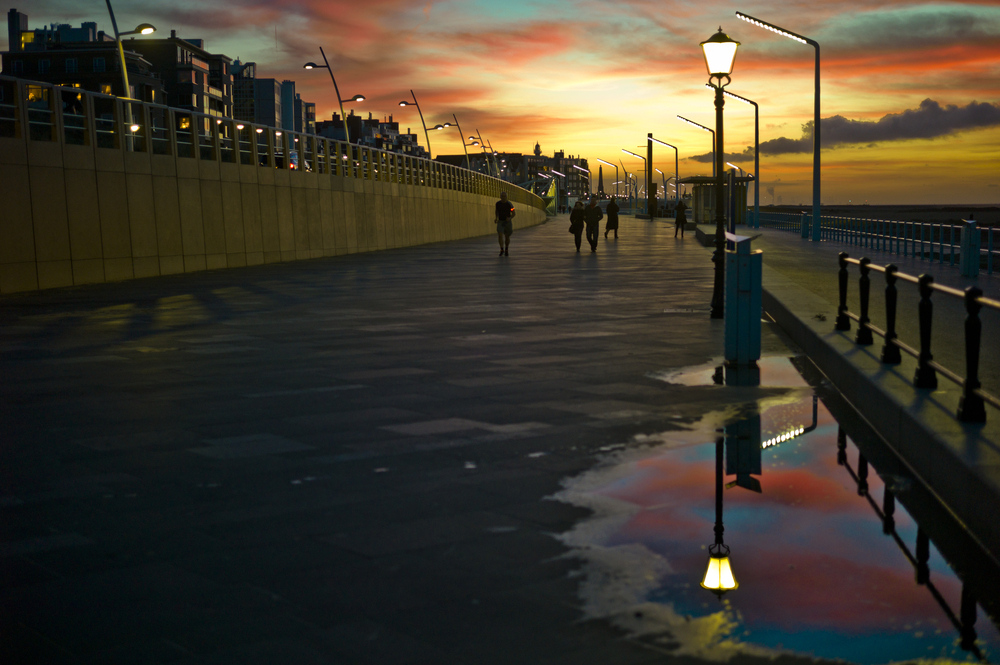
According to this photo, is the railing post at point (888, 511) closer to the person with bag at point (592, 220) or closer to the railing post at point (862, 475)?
the railing post at point (862, 475)

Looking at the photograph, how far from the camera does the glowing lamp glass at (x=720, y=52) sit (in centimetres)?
1366

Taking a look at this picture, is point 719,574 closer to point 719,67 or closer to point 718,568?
point 718,568

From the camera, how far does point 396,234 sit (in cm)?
4122

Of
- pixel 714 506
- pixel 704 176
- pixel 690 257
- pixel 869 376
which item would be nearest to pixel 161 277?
pixel 690 257

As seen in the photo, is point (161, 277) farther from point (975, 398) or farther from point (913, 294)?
point (975, 398)

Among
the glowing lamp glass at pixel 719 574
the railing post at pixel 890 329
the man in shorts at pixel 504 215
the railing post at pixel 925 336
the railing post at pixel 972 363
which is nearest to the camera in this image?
the glowing lamp glass at pixel 719 574

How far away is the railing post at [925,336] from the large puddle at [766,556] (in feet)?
2.53

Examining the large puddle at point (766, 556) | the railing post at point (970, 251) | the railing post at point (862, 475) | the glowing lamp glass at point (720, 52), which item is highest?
the glowing lamp glass at point (720, 52)

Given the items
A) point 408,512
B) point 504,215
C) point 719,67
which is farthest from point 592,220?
point 408,512

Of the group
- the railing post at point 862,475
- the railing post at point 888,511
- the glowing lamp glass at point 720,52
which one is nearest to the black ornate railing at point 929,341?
the railing post at point 862,475

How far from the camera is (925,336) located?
6.50 meters

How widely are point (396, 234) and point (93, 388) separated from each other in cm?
3301

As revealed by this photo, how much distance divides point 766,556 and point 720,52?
10665 millimetres

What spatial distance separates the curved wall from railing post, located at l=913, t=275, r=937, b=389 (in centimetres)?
1604
